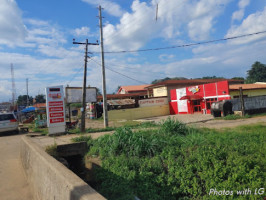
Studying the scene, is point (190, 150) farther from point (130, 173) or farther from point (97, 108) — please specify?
point (97, 108)

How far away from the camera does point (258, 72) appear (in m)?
76.5

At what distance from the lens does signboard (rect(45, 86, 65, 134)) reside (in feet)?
44.8

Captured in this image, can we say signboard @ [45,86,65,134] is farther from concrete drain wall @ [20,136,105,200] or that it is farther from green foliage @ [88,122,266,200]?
concrete drain wall @ [20,136,105,200]

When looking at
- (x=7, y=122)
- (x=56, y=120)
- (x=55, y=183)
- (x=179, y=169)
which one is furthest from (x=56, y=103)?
(x=55, y=183)

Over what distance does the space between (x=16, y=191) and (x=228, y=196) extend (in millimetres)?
4658

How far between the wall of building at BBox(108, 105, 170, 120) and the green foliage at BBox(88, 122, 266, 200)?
73.2ft

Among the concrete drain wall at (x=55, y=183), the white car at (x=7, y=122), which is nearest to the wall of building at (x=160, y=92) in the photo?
the white car at (x=7, y=122)

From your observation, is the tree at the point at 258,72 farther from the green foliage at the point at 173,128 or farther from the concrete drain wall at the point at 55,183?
the concrete drain wall at the point at 55,183

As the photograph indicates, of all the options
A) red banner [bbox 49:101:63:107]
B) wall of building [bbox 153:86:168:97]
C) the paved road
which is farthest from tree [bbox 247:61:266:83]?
the paved road

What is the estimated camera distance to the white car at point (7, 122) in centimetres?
Result: 1571

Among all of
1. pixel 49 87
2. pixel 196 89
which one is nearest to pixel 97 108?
pixel 196 89

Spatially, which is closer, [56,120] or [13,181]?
[13,181]

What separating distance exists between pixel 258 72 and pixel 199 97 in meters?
63.3

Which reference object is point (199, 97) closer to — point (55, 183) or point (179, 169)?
point (179, 169)
